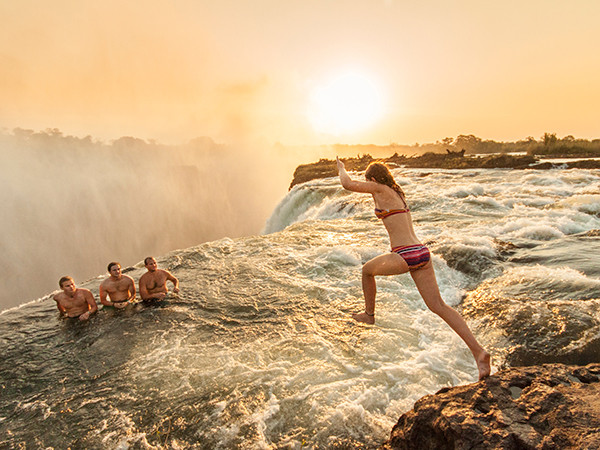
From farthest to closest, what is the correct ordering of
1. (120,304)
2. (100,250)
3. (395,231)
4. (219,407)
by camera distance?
(100,250) → (120,304) → (219,407) → (395,231)

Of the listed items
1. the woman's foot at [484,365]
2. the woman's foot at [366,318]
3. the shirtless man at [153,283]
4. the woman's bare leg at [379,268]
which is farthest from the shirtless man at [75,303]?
the woman's foot at [484,365]

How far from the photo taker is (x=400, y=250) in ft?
9.57

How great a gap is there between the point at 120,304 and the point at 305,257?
434 centimetres

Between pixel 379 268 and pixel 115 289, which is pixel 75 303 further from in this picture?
pixel 379 268

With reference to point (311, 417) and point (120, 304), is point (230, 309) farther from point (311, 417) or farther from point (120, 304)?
point (311, 417)

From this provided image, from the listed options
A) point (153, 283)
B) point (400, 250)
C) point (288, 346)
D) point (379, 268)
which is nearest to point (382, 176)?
point (400, 250)

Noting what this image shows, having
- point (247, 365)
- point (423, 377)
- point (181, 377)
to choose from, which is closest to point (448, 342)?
point (423, 377)

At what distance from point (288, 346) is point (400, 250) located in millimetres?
2305

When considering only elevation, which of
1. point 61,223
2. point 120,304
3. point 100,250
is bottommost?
point 100,250

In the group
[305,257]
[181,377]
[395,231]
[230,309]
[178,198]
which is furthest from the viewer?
[178,198]

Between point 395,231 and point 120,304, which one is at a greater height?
point 395,231

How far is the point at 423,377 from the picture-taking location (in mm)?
3482

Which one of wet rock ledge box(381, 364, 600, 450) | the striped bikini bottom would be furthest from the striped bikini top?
wet rock ledge box(381, 364, 600, 450)

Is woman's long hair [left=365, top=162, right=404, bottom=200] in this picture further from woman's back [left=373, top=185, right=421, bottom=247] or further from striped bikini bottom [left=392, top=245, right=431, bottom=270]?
striped bikini bottom [left=392, top=245, right=431, bottom=270]
